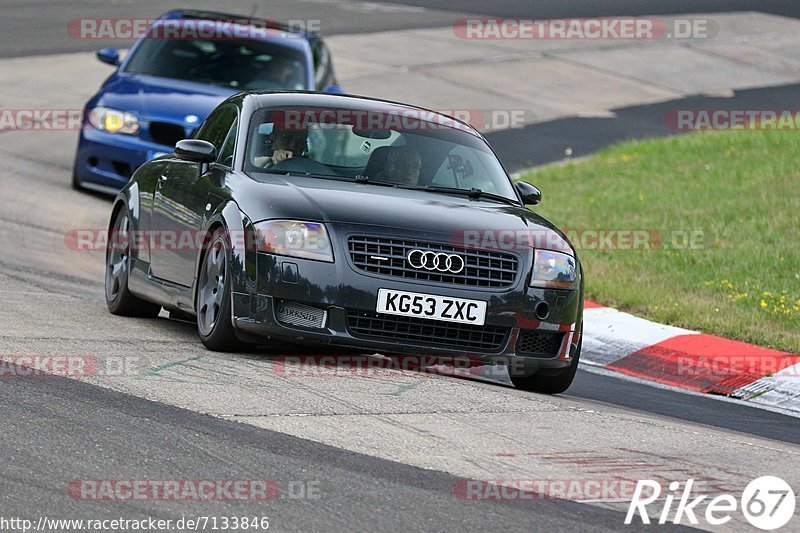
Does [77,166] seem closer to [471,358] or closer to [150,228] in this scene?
[150,228]

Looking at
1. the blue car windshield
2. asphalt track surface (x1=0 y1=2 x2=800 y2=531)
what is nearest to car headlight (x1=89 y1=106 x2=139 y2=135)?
the blue car windshield

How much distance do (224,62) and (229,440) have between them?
33.5 ft

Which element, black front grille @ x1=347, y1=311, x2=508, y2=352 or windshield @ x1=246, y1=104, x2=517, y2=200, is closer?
black front grille @ x1=347, y1=311, x2=508, y2=352

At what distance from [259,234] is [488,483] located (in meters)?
2.45

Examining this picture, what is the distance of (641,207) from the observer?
15.7 meters

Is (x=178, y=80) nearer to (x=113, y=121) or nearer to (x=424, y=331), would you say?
(x=113, y=121)

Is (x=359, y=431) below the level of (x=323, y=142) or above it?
below

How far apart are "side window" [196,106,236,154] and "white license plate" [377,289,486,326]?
2.03 meters

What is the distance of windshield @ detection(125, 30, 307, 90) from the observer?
16.0 m

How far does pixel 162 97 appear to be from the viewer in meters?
15.3

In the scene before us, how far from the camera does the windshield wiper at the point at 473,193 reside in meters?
9.02

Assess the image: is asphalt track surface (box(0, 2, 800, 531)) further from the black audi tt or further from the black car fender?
the black car fender

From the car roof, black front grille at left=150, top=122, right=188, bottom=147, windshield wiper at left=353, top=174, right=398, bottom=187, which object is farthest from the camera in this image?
black front grille at left=150, top=122, right=188, bottom=147

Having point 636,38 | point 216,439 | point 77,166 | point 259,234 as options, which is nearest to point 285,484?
point 216,439
